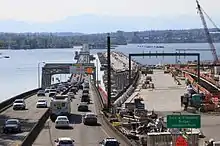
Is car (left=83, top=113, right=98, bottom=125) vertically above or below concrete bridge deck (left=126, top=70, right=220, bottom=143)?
above

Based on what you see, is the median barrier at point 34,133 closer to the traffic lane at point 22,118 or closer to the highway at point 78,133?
the highway at point 78,133

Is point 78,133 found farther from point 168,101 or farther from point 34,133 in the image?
point 168,101

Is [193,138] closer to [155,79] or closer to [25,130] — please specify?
[25,130]

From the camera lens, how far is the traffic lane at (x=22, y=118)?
131 feet

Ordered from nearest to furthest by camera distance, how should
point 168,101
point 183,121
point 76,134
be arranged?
point 183,121 < point 76,134 < point 168,101

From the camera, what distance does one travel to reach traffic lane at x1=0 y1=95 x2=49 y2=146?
39903mm

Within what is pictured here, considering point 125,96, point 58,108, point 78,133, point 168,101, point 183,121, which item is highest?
point 183,121

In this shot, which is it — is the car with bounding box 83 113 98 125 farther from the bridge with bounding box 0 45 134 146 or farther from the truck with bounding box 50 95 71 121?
the truck with bounding box 50 95 71 121

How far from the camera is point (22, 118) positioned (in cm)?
5703

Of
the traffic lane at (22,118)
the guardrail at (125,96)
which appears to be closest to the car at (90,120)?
the traffic lane at (22,118)

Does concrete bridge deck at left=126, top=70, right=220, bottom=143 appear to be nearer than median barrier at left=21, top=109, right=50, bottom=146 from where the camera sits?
No

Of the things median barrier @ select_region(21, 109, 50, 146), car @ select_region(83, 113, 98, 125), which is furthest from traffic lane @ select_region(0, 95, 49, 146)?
car @ select_region(83, 113, 98, 125)

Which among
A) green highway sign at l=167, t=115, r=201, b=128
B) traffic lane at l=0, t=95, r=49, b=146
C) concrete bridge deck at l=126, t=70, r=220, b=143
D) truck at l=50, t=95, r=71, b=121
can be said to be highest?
green highway sign at l=167, t=115, r=201, b=128

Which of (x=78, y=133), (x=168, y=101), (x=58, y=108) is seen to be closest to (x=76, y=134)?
(x=78, y=133)
